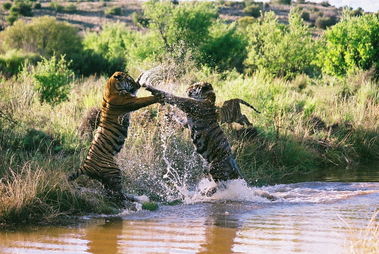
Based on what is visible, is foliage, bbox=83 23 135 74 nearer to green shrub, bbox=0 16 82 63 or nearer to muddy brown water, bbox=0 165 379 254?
green shrub, bbox=0 16 82 63

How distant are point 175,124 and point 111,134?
3466 millimetres

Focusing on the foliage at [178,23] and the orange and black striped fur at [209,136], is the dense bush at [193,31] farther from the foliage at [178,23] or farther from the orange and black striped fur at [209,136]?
the orange and black striped fur at [209,136]

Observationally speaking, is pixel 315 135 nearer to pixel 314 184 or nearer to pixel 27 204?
pixel 314 184

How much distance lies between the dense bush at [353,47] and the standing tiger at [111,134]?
61.2ft

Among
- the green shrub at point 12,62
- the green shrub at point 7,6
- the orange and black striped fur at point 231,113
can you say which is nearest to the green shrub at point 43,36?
the green shrub at point 12,62

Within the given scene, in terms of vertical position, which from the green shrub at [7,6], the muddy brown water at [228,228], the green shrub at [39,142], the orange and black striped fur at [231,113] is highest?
the green shrub at [7,6]

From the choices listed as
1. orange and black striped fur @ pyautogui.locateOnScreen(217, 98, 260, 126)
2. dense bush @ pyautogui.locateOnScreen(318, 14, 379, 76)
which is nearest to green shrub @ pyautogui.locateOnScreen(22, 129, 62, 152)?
orange and black striped fur @ pyautogui.locateOnScreen(217, 98, 260, 126)

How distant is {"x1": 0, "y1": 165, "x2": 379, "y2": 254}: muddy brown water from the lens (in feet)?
26.2

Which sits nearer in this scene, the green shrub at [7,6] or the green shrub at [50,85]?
the green shrub at [50,85]

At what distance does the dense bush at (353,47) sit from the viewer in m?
27.5

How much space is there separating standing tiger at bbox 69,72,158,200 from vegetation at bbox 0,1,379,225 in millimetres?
281

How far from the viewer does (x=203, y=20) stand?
110ft

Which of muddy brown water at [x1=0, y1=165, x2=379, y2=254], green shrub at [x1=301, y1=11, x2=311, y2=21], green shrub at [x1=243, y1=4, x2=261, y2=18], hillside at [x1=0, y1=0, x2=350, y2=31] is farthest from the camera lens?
green shrub at [x1=243, y1=4, x2=261, y2=18]

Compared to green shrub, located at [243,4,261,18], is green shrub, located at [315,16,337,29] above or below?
below
